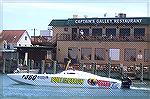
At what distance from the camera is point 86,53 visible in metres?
39.0

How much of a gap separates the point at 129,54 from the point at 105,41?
2.52m

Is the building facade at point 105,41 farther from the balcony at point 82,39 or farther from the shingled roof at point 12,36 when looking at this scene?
the shingled roof at point 12,36

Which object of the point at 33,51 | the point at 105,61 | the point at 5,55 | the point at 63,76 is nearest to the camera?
the point at 63,76

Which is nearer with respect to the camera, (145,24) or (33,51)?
(145,24)

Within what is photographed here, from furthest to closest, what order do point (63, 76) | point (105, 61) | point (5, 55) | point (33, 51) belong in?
point (5, 55) < point (33, 51) < point (105, 61) < point (63, 76)

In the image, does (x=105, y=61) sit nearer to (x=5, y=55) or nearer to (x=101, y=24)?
(x=101, y=24)

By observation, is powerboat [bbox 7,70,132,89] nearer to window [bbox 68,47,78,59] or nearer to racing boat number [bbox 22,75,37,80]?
racing boat number [bbox 22,75,37,80]

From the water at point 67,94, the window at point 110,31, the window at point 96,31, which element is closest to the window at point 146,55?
the window at point 110,31

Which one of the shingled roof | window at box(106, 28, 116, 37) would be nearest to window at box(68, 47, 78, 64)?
window at box(106, 28, 116, 37)

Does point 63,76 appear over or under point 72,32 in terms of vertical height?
under

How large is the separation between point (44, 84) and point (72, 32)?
1471 centimetres

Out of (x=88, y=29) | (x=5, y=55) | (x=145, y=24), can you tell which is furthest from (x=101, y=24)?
(x=5, y=55)

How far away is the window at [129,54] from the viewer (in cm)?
3728

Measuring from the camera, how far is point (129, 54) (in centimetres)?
3738
